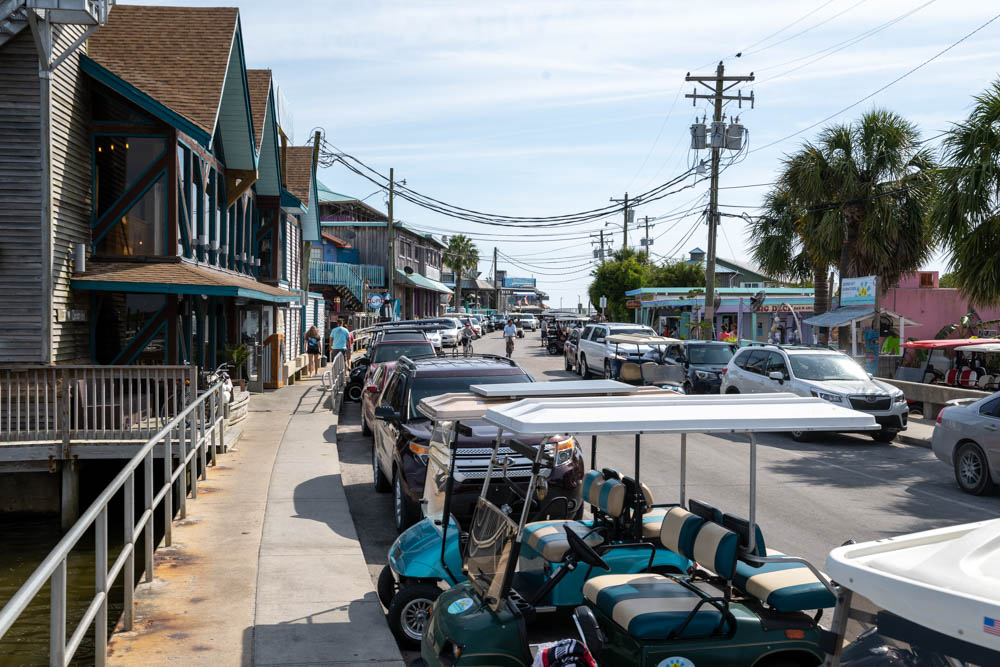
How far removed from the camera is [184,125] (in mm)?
16734

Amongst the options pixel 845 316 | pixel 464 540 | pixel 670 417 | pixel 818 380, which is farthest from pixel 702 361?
pixel 670 417

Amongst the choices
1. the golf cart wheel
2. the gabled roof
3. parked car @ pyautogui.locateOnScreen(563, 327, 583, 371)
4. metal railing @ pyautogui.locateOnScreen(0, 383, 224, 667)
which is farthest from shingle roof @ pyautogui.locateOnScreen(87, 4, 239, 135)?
parked car @ pyautogui.locateOnScreen(563, 327, 583, 371)

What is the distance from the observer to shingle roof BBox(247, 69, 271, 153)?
80.7 feet

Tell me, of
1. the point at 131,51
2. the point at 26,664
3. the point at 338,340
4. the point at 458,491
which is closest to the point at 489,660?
the point at 458,491

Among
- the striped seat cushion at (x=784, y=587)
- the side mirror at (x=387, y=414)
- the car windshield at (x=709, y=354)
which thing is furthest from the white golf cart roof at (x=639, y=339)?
the striped seat cushion at (x=784, y=587)

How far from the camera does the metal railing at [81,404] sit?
1290 cm

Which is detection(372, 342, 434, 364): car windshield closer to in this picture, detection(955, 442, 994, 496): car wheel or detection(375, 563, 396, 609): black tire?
detection(955, 442, 994, 496): car wheel

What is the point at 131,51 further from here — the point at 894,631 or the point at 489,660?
the point at 894,631

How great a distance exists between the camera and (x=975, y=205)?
1642cm

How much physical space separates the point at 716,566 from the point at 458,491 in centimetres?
397

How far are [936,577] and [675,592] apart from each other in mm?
2453

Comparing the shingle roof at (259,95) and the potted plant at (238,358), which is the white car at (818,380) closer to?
the potted plant at (238,358)

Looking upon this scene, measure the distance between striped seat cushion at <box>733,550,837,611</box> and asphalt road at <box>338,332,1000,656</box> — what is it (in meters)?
3.70

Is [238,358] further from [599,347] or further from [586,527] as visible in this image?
[586,527]
